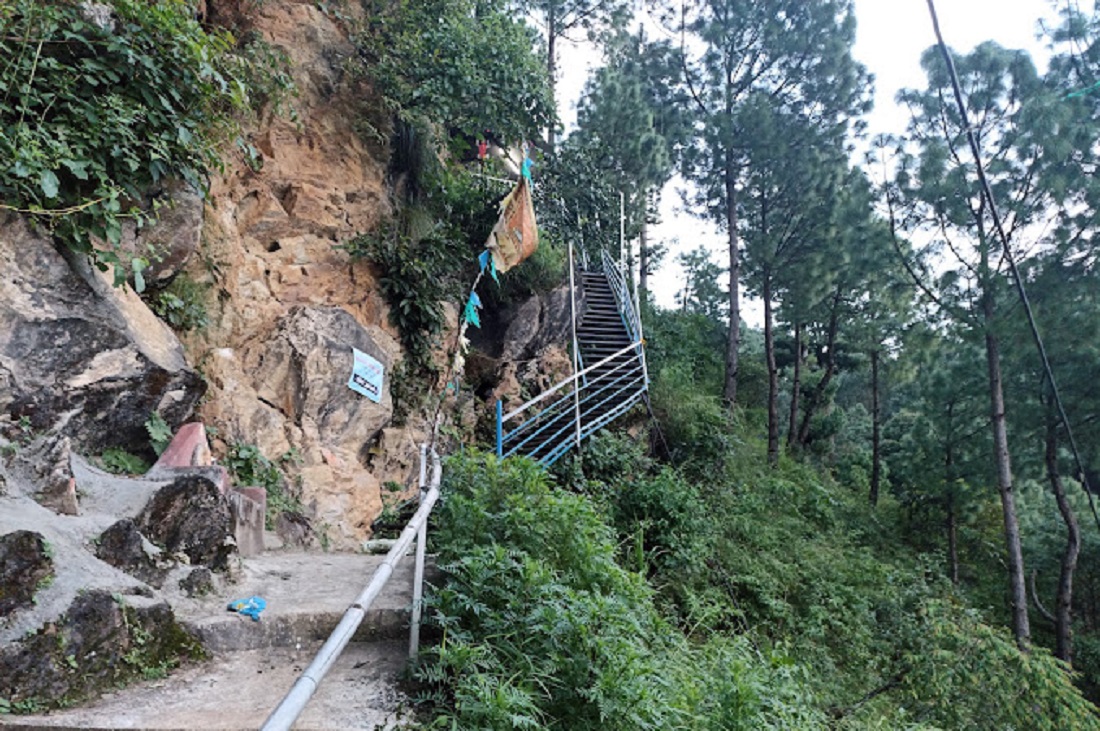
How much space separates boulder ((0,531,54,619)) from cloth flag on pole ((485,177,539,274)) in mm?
5408

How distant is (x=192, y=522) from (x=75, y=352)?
1.16 meters

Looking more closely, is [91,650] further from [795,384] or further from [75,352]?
[795,384]

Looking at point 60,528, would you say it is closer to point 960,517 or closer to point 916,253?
point 916,253

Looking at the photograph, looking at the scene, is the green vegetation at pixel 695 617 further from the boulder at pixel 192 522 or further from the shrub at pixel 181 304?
the shrub at pixel 181 304

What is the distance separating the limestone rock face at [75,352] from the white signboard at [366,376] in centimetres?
177

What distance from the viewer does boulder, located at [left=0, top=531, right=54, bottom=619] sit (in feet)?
5.66

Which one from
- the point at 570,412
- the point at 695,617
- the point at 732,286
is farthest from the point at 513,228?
the point at 732,286

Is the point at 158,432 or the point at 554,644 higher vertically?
the point at 158,432

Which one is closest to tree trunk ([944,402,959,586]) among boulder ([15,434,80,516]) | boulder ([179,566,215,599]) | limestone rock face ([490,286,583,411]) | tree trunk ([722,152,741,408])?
tree trunk ([722,152,741,408])

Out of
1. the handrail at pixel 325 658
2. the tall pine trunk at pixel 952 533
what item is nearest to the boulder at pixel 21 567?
the handrail at pixel 325 658

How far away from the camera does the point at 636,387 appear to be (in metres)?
8.74

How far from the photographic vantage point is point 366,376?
528 cm

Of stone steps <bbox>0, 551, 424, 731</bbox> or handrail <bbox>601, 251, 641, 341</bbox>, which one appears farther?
handrail <bbox>601, 251, 641, 341</bbox>

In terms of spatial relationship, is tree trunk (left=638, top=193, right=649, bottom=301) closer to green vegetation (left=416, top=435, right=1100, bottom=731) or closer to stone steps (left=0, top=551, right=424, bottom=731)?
green vegetation (left=416, top=435, right=1100, bottom=731)
